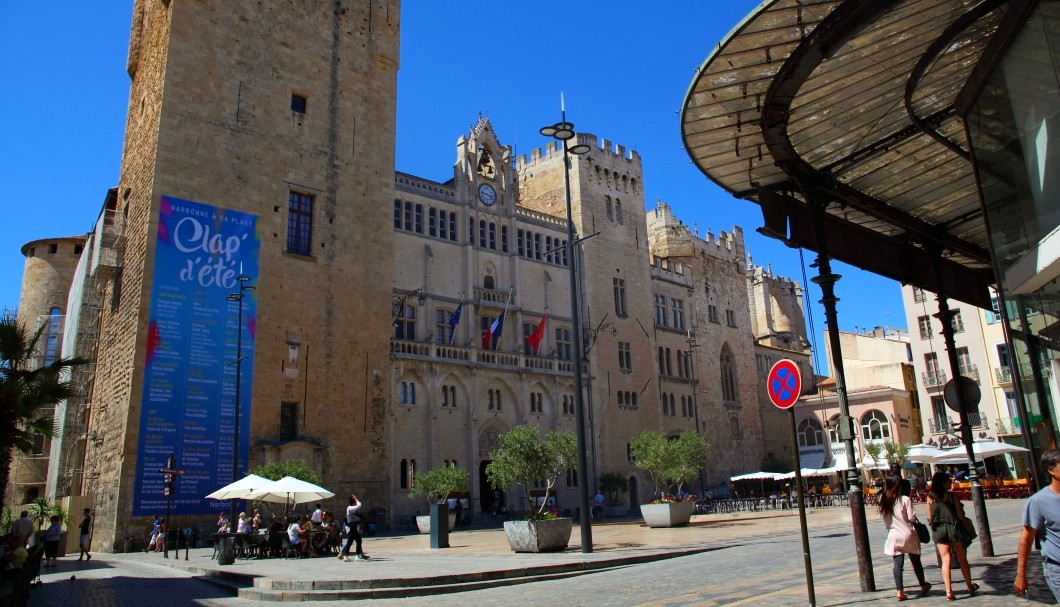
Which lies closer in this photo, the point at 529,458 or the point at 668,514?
the point at 529,458

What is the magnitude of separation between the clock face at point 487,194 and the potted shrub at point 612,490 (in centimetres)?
1524

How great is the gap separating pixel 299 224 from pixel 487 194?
39.5ft

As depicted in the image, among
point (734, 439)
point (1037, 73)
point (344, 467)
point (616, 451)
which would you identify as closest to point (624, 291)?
point (616, 451)

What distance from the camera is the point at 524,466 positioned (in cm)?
1991

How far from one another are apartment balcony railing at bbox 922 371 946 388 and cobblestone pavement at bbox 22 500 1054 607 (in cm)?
2463

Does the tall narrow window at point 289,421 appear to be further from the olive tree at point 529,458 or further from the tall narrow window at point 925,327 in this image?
the tall narrow window at point 925,327

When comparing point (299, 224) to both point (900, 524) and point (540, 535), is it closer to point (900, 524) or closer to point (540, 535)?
point (540, 535)

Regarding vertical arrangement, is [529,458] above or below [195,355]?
below

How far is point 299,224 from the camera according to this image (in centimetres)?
2984

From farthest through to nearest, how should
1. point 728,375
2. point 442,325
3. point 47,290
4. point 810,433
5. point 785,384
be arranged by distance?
1. point 728,375
2. point 810,433
3. point 47,290
4. point 442,325
5. point 785,384

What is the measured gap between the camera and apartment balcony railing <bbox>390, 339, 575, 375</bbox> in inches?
1314

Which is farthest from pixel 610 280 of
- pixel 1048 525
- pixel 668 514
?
pixel 1048 525

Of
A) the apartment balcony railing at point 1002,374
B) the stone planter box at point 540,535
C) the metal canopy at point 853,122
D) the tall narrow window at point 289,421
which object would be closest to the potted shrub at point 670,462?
the stone planter box at point 540,535

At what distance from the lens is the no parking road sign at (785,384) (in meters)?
7.73
